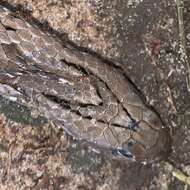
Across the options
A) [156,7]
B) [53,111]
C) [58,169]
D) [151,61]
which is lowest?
[58,169]

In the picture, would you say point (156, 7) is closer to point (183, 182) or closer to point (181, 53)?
point (181, 53)

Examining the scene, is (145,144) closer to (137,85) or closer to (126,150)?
(126,150)

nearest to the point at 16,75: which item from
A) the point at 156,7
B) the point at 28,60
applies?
the point at 28,60

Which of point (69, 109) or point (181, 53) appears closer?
point (69, 109)

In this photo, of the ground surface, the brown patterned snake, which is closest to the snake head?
the brown patterned snake

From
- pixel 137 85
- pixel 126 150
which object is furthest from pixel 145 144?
pixel 137 85

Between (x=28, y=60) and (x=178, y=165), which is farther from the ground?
(x=28, y=60)
